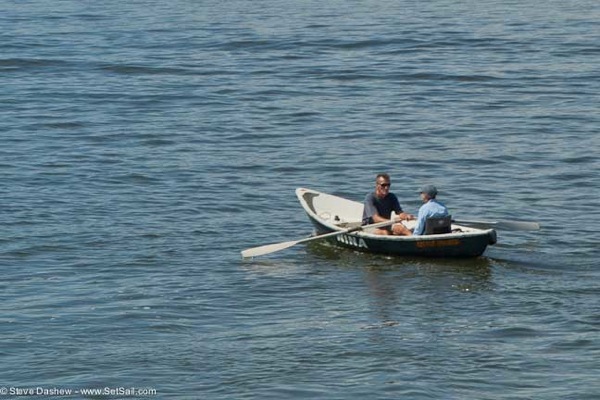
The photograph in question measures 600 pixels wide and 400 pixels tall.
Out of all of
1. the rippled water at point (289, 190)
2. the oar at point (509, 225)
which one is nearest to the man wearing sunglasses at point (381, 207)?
the rippled water at point (289, 190)

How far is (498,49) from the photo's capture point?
48.2 m

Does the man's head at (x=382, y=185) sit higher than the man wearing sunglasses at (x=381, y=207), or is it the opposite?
the man's head at (x=382, y=185)

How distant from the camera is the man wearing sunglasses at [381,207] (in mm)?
25259

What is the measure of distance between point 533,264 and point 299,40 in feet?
88.9

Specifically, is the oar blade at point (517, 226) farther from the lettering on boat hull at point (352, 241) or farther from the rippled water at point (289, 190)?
the lettering on boat hull at point (352, 241)

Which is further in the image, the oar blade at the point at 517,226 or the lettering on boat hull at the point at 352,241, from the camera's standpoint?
the oar blade at the point at 517,226

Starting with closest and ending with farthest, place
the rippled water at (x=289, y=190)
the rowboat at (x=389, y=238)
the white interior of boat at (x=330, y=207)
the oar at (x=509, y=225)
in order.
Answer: the rippled water at (x=289, y=190)
the rowboat at (x=389, y=238)
the oar at (x=509, y=225)
the white interior of boat at (x=330, y=207)

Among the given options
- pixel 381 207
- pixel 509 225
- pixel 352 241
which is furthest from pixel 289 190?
pixel 509 225

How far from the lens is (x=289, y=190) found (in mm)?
31188

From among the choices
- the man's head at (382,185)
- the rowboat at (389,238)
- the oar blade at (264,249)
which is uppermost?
the man's head at (382,185)

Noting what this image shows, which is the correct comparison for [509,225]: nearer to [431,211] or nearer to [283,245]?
[431,211]

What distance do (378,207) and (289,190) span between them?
594cm

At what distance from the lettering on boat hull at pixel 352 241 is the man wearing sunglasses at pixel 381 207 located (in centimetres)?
38

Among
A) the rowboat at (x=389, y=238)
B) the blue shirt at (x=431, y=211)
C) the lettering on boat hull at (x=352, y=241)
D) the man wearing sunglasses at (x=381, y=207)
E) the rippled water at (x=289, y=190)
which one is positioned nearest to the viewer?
the rippled water at (x=289, y=190)
